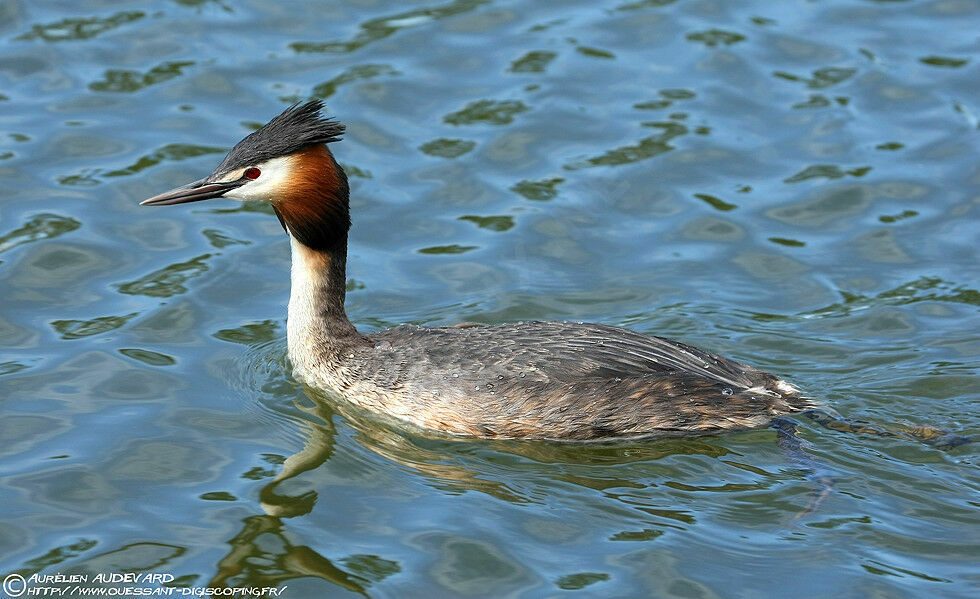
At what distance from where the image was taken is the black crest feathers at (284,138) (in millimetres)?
8258

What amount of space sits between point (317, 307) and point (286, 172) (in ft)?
3.09

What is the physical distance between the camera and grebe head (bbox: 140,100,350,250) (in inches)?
325

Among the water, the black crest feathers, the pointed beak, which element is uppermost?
the black crest feathers

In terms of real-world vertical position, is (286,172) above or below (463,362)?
above

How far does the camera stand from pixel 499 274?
33.4 feet

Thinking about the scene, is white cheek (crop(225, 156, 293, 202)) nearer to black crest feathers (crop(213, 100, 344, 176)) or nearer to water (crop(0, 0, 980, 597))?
black crest feathers (crop(213, 100, 344, 176))

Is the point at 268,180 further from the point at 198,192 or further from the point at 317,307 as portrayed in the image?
the point at 317,307

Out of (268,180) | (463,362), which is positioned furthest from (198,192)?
(463,362)

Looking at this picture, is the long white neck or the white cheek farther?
the long white neck

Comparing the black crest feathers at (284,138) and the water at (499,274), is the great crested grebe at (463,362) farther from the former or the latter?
the water at (499,274)

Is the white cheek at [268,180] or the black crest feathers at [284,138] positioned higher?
the black crest feathers at [284,138]

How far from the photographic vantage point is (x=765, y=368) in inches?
355

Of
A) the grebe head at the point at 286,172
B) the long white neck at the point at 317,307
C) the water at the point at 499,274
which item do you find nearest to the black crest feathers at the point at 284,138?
the grebe head at the point at 286,172

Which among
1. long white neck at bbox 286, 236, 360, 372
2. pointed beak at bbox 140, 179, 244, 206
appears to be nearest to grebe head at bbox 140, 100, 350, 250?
pointed beak at bbox 140, 179, 244, 206
